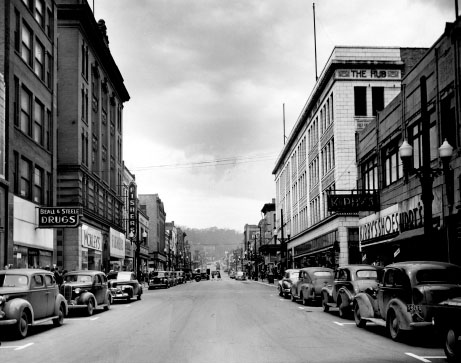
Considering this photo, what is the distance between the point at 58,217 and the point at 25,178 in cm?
282

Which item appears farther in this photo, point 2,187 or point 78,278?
point 2,187

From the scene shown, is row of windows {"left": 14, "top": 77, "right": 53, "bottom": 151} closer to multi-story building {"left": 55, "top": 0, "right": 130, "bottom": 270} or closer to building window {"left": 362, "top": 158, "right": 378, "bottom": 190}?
multi-story building {"left": 55, "top": 0, "right": 130, "bottom": 270}

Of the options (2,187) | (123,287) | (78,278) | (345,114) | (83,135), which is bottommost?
(123,287)

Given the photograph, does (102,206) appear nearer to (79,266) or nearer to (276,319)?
(79,266)

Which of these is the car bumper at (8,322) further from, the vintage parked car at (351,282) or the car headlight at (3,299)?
the vintage parked car at (351,282)

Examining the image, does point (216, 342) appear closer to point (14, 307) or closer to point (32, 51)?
point (14, 307)

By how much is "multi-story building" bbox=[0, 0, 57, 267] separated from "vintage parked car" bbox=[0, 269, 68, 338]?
1116 cm

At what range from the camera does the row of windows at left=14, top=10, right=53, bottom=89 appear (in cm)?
3200

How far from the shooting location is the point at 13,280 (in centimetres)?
1670

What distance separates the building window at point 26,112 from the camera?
32.8 m

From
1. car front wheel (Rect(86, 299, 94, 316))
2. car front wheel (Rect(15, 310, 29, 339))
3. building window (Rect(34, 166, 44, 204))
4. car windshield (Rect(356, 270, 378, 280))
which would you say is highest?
building window (Rect(34, 166, 44, 204))

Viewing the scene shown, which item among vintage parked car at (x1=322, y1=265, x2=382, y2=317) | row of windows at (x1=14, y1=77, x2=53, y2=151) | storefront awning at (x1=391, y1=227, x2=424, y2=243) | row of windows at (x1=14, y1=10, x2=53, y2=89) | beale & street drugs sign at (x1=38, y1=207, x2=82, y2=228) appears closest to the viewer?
vintage parked car at (x1=322, y1=265, x2=382, y2=317)

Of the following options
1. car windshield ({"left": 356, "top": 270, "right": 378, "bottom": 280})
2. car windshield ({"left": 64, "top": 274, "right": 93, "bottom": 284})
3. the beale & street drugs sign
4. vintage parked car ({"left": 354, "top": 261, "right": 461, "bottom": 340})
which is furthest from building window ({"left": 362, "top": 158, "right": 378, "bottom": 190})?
vintage parked car ({"left": 354, "top": 261, "right": 461, "bottom": 340})

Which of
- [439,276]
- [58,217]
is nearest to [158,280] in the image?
[58,217]
